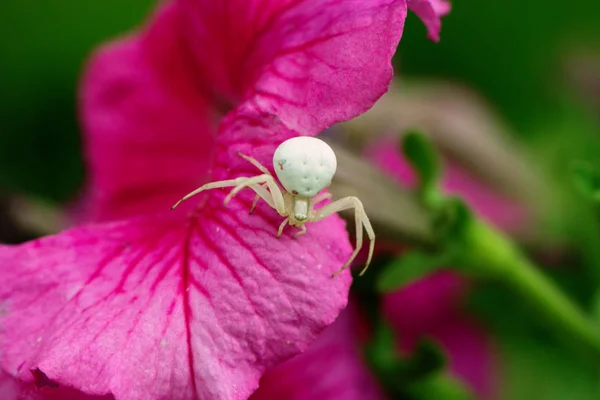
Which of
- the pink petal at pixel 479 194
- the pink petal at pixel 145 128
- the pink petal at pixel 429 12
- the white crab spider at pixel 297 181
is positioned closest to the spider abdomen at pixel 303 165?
the white crab spider at pixel 297 181

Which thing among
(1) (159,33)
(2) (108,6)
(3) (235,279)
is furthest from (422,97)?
(3) (235,279)

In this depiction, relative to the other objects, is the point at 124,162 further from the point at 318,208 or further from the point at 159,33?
the point at 318,208

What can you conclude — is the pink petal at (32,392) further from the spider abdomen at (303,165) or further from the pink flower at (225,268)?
the spider abdomen at (303,165)

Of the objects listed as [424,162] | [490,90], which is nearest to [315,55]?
[424,162]

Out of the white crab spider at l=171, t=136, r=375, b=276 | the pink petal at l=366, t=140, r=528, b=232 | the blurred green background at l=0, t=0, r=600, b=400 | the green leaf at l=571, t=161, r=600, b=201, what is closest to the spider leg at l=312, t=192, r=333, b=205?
the white crab spider at l=171, t=136, r=375, b=276

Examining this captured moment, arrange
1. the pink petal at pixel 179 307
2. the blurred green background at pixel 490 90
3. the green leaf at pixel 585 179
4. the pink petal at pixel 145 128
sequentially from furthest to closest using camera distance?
the blurred green background at pixel 490 90 < the pink petal at pixel 145 128 < the green leaf at pixel 585 179 < the pink petal at pixel 179 307

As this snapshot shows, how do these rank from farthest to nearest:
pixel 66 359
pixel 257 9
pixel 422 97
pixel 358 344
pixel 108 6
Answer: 1. pixel 108 6
2. pixel 422 97
3. pixel 358 344
4. pixel 257 9
5. pixel 66 359
